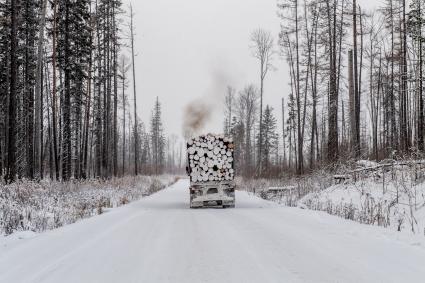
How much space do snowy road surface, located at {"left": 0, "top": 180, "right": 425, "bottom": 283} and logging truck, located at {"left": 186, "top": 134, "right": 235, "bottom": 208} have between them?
640 centimetres

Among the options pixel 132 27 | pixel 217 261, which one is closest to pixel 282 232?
pixel 217 261

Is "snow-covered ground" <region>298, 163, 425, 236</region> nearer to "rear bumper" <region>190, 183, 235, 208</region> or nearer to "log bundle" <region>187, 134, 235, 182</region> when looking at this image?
"rear bumper" <region>190, 183, 235, 208</region>

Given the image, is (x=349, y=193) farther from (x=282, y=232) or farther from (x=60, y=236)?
(x=60, y=236)

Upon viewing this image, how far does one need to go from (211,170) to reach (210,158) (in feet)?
1.69

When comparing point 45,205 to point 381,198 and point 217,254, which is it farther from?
point 381,198

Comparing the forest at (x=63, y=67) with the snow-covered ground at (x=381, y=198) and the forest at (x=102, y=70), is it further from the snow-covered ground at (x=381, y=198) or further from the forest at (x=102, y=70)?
the snow-covered ground at (x=381, y=198)

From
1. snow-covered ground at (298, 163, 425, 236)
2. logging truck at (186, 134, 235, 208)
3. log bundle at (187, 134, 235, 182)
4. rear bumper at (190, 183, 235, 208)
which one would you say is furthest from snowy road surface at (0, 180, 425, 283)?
log bundle at (187, 134, 235, 182)

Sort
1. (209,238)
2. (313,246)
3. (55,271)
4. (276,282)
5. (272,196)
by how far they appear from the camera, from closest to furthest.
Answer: (276,282), (55,271), (313,246), (209,238), (272,196)

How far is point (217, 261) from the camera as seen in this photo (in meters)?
5.80

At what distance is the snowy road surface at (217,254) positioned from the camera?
16.6 feet

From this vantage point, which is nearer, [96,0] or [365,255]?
[365,255]

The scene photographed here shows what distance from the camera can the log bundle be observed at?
16.8m

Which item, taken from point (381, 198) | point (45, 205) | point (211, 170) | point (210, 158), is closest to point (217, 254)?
point (381, 198)

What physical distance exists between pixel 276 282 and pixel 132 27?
38.9 m
